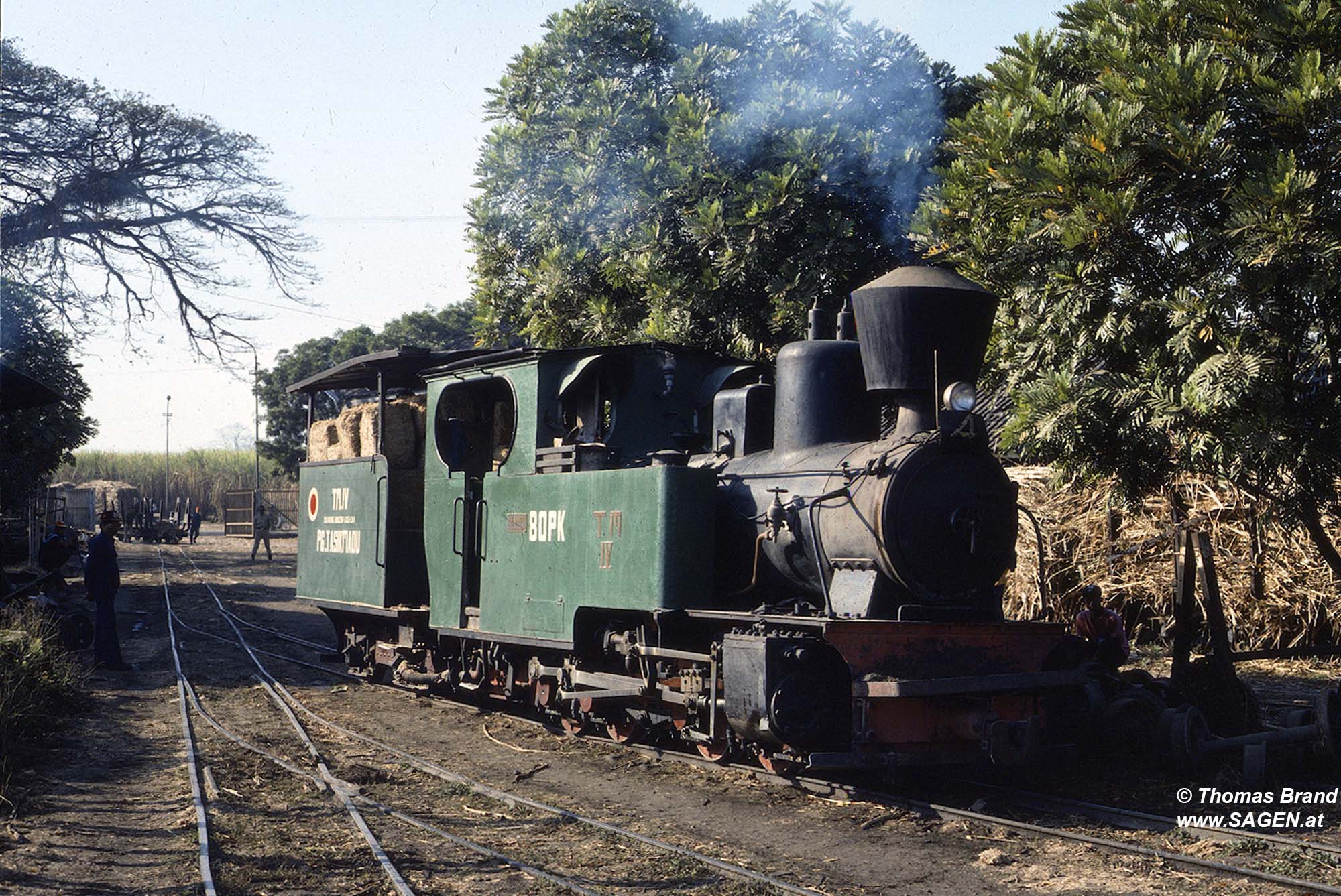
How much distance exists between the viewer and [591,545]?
7758mm

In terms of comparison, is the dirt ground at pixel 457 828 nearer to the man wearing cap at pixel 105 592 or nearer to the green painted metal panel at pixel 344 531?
the green painted metal panel at pixel 344 531

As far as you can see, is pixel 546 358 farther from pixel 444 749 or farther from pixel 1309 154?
pixel 1309 154

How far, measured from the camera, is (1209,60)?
711 cm

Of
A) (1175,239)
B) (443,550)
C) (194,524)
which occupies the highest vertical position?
(1175,239)

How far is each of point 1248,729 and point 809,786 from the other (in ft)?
10.1

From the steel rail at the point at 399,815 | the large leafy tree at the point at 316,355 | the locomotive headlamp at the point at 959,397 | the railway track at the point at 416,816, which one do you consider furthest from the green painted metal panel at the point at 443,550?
the large leafy tree at the point at 316,355

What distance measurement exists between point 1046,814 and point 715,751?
74.6 inches

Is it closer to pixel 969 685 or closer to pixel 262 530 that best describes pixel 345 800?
pixel 969 685

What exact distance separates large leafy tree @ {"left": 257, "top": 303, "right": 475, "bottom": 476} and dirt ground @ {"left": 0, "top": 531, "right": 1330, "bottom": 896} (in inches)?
1282

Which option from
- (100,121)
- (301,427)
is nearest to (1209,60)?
(100,121)

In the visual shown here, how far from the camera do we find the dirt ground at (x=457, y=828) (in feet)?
16.7

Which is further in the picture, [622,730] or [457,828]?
[622,730]

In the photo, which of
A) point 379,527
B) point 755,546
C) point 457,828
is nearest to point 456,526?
point 379,527

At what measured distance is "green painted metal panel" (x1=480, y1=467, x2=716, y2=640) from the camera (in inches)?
278
